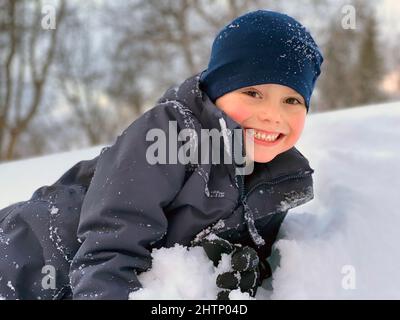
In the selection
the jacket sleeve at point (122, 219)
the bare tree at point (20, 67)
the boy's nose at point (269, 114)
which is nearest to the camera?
the jacket sleeve at point (122, 219)

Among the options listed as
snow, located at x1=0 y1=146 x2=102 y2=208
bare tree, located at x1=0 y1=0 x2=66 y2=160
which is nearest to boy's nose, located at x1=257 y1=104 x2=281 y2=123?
snow, located at x1=0 y1=146 x2=102 y2=208

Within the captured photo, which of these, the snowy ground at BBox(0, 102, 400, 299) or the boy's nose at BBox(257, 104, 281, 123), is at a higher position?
the boy's nose at BBox(257, 104, 281, 123)

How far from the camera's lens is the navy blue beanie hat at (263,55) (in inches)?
49.7

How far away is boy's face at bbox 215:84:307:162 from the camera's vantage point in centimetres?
125

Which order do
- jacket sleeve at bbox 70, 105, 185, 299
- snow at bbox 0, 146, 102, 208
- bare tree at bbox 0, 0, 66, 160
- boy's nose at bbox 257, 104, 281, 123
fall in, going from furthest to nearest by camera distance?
1. bare tree at bbox 0, 0, 66, 160
2. snow at bbox 0, 146, 102, 208
3. boy's nose at bbox 257, 104, 281, 123
4. jacket sleeve at bbox 70, 105, 185, 299

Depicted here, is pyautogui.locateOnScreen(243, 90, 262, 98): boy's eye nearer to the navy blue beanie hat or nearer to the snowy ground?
the navy blue beanie hat

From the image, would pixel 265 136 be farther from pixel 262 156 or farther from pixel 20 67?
pixel 20 67

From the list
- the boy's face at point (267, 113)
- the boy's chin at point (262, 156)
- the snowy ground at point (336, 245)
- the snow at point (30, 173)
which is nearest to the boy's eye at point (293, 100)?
the boy's face at point (267, 113)

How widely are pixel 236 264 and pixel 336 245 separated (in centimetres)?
25

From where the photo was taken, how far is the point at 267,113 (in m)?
1.24

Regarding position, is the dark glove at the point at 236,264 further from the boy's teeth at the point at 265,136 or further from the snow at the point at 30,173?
the snow at the point at 30,173

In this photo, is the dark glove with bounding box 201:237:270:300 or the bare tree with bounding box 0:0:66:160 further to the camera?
the bare tree with bounding box 0:0:66:160

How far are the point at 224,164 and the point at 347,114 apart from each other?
1.35 metres

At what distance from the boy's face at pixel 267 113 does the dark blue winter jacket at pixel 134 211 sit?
56mm
